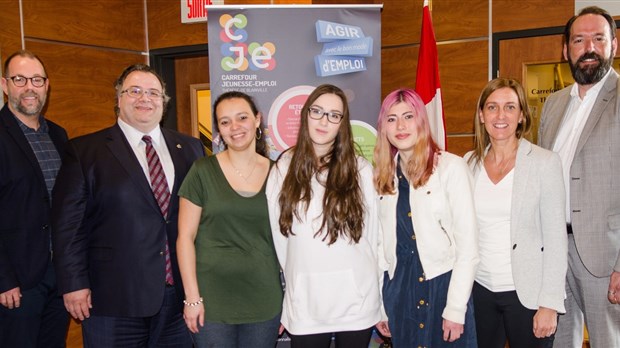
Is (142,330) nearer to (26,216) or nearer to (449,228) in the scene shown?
(26,216)

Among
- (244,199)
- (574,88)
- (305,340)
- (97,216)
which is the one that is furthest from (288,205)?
(574,88)

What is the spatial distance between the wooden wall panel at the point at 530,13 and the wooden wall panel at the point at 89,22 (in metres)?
2.92

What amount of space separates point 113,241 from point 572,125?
7.41ft

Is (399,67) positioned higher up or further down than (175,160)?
higher up

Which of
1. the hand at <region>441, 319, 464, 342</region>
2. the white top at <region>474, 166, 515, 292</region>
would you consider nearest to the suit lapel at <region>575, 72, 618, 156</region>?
the white top at <region>474, 166, 515, 292</region>

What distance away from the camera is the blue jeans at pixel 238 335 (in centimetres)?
217

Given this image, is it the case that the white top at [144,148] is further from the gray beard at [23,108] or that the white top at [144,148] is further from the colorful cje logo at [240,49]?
the colorful cje logo at [240,49]

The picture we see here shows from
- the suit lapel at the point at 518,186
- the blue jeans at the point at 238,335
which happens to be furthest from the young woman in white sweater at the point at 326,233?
the suit lapel at the point at 518,186

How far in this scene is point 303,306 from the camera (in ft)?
6.78

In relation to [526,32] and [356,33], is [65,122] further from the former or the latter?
[526,32]

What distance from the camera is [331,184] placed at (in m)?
2.12

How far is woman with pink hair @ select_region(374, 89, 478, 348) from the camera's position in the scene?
81.3 inches

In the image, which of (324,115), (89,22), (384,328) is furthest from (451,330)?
(89,22)

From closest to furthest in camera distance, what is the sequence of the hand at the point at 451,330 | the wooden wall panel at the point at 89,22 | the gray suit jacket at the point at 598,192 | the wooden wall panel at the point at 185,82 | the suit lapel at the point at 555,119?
the hand at the point at 451,330 < the gray suit jacket at the point at 598,192 < the suit lapel at the point at 555,119 < the wooden wall panel at the point at 89,22 < the wooden wall panel at the point at 185,82
